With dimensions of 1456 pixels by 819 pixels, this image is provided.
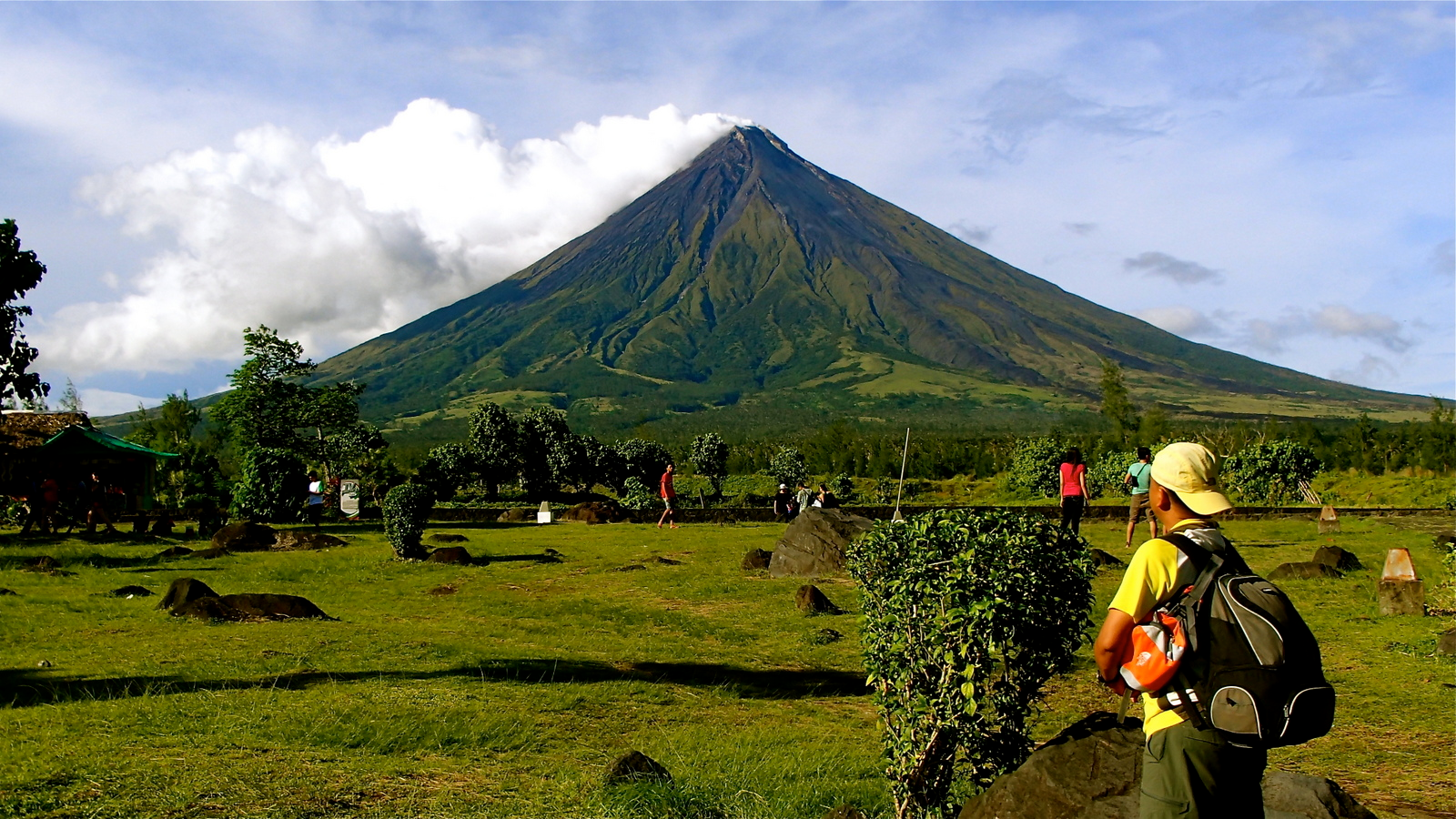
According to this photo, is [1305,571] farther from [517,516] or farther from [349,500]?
[349,500]

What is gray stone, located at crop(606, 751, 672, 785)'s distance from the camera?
547cm

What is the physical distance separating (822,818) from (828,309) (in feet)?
540

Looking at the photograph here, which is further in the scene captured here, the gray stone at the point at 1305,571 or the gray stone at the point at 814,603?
the gray stone at the point at 1305,571

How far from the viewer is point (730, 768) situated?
20.1 ft

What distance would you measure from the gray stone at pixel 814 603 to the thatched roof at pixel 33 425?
2633 cm

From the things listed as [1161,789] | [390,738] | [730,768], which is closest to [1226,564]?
[1161,789]

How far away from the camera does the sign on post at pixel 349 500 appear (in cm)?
2933

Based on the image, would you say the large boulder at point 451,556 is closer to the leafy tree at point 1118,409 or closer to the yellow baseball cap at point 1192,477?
the yellow baseball cap at point 1192,477

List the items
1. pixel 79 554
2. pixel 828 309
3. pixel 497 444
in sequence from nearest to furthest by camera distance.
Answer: pixel 79 554 < pixel 497 444 < pixel 828 309

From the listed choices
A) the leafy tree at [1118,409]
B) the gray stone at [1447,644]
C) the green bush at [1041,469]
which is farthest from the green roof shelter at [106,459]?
the leafy tree at [1118,409]

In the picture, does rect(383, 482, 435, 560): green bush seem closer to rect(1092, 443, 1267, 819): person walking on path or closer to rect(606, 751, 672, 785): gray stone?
rect(606, 751, 672, 785): gray stone

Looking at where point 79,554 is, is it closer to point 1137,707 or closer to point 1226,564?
point 1137,707

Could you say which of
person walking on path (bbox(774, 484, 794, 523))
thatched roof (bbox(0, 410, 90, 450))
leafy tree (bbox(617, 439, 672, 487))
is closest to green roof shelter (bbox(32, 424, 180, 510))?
thatched roof (bbox(0, 410, 90, 450))

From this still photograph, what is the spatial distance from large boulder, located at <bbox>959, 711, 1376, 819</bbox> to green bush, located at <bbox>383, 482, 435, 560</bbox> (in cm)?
1416
